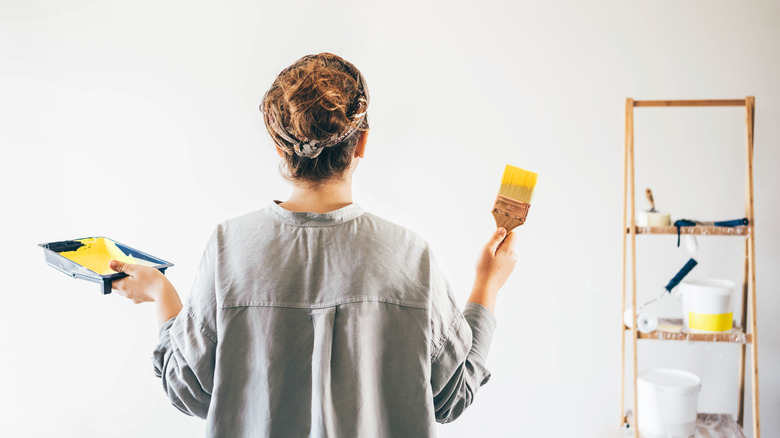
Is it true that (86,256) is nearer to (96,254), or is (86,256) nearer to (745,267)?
(96,254)

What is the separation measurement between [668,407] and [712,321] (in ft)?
0.97

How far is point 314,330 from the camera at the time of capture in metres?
0.82

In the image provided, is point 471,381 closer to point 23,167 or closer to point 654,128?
point 654,128

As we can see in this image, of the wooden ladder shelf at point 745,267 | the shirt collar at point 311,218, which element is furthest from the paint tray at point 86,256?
the wooden ladder shelf at point 745,267

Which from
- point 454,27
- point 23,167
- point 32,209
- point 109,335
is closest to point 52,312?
point 109,335

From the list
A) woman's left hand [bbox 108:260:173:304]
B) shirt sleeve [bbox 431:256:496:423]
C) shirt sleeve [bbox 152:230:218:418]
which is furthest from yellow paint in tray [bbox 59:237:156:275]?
shirt sleeve [bbox 431:256:496:423]

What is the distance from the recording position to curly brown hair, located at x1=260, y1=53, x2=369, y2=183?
0.80m

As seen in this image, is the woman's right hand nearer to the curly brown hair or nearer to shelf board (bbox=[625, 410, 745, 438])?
the curly brown hair

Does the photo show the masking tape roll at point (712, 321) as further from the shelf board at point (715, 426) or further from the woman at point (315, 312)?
the woman at point (315, 312)

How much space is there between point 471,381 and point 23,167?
2043mm

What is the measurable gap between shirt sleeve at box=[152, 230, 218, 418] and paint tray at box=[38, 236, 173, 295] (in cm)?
36

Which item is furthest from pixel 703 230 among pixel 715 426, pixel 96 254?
pixel 96 254

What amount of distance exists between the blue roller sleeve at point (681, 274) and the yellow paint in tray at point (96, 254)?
155cm

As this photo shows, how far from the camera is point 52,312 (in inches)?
86.3
